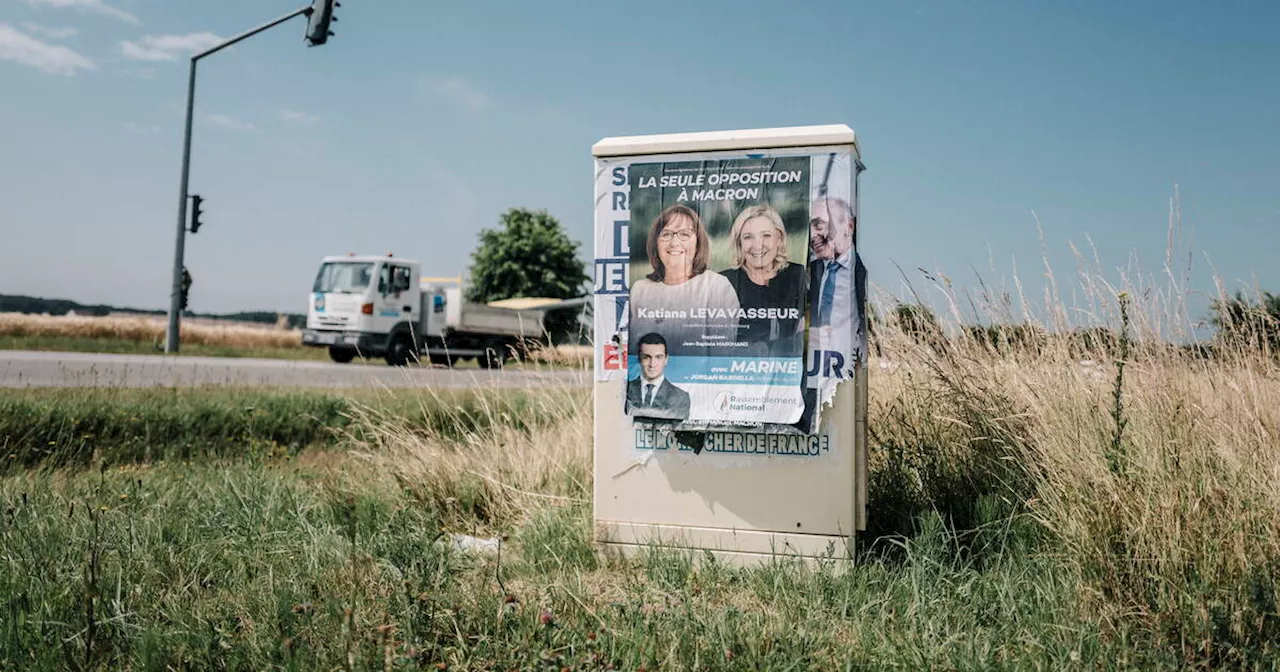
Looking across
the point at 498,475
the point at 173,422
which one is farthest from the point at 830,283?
the point at 173,422

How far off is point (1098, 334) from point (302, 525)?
4360 millimetres

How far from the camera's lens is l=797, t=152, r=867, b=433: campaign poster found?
3.70m

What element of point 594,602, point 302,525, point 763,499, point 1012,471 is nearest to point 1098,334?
point 1012,471

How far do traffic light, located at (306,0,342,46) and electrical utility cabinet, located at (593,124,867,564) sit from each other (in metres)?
13.8

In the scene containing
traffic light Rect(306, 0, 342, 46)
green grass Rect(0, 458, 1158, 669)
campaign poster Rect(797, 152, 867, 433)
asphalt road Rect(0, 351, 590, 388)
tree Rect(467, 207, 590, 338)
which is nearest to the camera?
green grass Rect(0, 458, 1158, 669)

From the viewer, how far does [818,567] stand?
12.3ft

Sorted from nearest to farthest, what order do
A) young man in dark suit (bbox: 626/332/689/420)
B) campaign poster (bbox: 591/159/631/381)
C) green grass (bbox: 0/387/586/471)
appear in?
1. young man in dark suit (bbox: 626/332/689/420)
2. campaign poster (bbox: 591/159/631/381)
3. green grass (bbox: 0/387/586/471)

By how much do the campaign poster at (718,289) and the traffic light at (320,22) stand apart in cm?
1395

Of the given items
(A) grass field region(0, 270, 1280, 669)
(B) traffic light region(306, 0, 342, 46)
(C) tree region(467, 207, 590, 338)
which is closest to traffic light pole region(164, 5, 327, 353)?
(B) traffic light region(306, 0, 342, 46)

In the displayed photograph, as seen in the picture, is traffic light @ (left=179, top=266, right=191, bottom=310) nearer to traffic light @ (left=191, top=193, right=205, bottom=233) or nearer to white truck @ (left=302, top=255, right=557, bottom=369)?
traffic light @ (left=191, top=193, right=205, bottom=233)

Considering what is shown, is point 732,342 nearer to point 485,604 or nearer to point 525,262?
point 485,604

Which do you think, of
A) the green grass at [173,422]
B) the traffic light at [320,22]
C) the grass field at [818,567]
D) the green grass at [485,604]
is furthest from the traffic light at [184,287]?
the green grass at [485,604]

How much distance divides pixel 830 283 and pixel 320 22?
14.7 m

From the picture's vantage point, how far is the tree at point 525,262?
47250 mm
